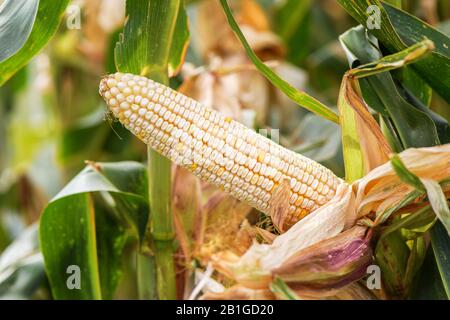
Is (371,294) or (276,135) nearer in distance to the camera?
(371,294)

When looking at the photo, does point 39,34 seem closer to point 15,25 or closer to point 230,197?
point 15,25

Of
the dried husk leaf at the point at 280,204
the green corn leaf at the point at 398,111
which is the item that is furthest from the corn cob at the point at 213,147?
the green corn leaf at the point at 398,111

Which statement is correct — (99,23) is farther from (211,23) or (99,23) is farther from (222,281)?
(222,281)

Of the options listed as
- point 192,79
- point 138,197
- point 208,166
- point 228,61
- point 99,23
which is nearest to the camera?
point 208,166

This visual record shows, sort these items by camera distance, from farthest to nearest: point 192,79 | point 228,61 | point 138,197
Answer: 1. point 228,61
2. point 192,79
3. point 138,197

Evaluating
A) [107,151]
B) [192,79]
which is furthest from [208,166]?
[107,151]

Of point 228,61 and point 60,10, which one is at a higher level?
point 228,61

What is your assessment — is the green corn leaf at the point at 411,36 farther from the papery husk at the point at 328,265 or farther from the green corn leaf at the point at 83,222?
the green corn leaf at the point at 83,222
